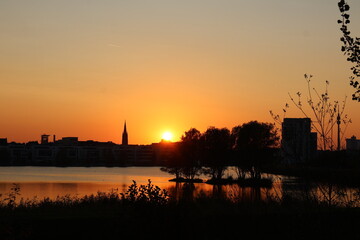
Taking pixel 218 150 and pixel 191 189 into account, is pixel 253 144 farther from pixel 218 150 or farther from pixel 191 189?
pixel 191 189

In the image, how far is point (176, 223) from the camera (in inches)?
632

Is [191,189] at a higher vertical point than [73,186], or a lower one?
higher

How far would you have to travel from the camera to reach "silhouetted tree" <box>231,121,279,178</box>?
92812 millimetres

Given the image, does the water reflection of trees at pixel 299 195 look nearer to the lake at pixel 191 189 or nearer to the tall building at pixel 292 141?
the lake at pixel 191 189

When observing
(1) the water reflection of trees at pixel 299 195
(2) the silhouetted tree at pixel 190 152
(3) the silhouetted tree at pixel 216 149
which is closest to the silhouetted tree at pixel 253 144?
(3) the silhouetted tree at pixel 216 149

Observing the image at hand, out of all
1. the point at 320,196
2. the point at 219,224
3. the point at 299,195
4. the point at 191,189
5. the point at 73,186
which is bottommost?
the point at 73,186

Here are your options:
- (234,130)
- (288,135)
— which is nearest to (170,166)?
(234,130)

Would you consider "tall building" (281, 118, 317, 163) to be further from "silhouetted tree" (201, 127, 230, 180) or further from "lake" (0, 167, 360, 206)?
"silhouetted tree" (201, 127, 230, 180)

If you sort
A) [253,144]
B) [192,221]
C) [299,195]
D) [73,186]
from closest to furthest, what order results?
[192,221], [299,195], [73,186], [253,144]

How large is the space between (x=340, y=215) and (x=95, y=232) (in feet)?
32.5

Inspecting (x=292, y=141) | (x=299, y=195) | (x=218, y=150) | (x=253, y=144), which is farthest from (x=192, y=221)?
(x=218, y=150)

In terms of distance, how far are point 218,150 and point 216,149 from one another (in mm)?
472

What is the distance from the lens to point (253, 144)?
95.4 meters

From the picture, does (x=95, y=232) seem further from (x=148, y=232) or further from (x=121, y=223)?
(x=148, y=232)
